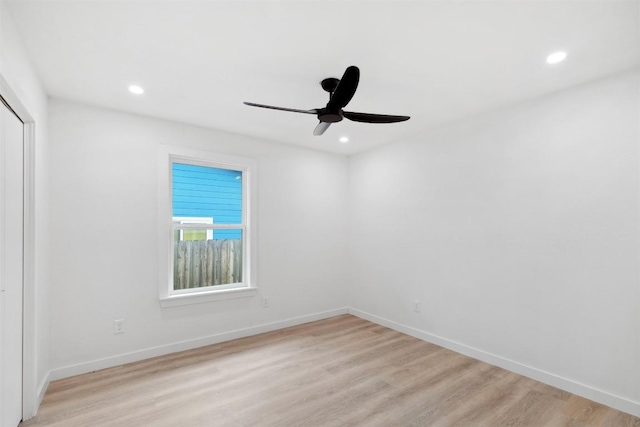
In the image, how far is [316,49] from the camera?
→ 2.02 meters

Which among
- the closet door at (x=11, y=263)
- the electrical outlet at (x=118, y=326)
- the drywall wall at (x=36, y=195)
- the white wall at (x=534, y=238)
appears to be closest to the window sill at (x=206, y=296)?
the electrical outlet at (x=118, y=326)

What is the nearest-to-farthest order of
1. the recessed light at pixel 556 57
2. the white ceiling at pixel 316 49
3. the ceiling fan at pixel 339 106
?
the white ceiling at pixel 316 49, the ceiling fan at pixel 339 106, the recessed light at pixel 556 57

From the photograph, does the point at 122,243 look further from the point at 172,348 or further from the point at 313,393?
the point at 313,393

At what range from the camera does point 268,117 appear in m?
3.25

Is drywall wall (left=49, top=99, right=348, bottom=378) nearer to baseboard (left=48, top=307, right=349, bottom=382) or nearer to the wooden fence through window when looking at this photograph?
baseboard (left=48, top=307, right=349, bottom=382)

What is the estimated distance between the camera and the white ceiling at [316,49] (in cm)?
168

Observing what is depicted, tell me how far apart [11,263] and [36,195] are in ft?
1.91

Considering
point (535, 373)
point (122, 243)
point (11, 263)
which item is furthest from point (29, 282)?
point (535, 373)

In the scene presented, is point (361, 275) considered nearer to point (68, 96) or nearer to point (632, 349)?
point (632, 349)

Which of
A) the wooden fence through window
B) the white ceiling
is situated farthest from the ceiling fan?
the wooden fence through window

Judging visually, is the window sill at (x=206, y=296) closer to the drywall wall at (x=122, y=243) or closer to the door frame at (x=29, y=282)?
the drywall wall at (x=122, y=243)

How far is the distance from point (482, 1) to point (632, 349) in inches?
102

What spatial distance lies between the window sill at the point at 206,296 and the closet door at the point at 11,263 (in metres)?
1.26

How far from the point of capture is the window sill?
3.24 metres
